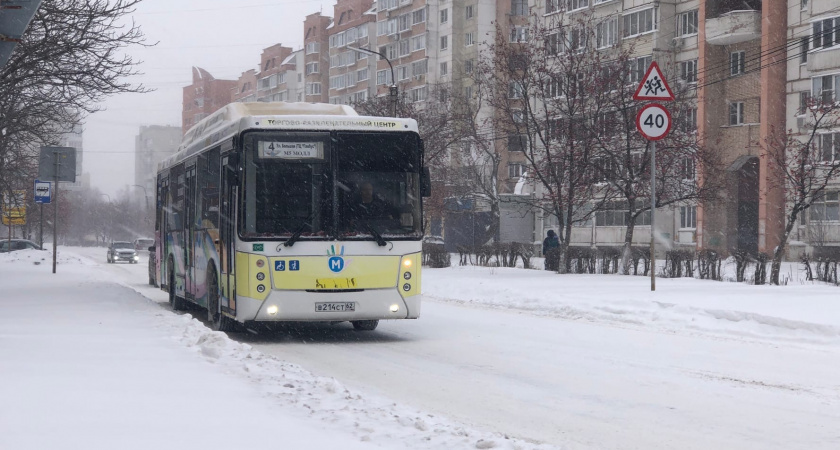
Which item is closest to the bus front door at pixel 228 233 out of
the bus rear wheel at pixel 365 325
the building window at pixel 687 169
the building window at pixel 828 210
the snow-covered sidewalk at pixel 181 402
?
the snow-covered sidewalk at pixel 181 402

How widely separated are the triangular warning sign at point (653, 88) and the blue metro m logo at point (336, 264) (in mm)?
8322

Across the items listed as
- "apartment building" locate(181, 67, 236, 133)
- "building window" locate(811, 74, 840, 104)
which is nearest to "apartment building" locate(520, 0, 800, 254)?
"building window" locate(811, 74, 840, 104)

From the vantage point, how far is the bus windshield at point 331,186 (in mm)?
13555

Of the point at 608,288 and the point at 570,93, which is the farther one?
the point at 570,93

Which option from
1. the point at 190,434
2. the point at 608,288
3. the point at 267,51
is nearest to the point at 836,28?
the point at 608,288

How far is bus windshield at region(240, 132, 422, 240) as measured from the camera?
1355cm

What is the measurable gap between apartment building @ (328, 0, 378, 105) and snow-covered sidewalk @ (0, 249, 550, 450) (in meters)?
98.0

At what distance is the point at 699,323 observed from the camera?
51.6 ft

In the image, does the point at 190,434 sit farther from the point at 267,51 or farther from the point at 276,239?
the point at 267,51

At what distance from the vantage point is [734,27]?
180ft

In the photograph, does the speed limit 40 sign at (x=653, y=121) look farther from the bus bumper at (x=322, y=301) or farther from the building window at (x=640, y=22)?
the building window at (x=640, y=22)

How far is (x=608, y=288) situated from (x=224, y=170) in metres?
10.1

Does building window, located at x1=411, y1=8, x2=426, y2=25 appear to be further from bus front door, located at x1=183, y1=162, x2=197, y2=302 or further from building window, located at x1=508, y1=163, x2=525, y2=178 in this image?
bus front door, located at x1=183, y1=162, x2=197, y2=302

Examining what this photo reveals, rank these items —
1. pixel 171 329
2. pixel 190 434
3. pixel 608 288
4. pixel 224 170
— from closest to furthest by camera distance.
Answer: pixel 190 434
pixel 171 329
pixel 224 170
pixel 608 288
